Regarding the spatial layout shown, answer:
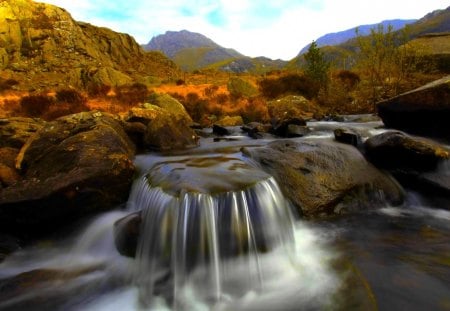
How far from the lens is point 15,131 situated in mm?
8398

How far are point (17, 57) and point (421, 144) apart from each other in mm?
44635

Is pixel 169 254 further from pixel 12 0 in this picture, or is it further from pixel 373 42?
pixel 12 0

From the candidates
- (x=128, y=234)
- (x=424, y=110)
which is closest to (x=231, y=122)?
(x=424, y=110)

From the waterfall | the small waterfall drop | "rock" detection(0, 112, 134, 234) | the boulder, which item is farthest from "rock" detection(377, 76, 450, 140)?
"rock" detection(0, 112, 134, 234)

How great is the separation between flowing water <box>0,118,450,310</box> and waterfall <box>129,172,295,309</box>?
0.01 m

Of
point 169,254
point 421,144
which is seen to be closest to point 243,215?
point 169,254

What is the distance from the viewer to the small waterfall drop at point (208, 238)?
4.37 metres

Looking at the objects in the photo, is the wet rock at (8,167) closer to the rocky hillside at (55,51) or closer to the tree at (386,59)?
the tree at (386,59)

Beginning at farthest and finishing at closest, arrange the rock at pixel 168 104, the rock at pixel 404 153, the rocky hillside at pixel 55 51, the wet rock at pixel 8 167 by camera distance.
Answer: the rocky hillside at pixel 55 51, the rock at pixel 168 104, the rock at pixel 404 153, the wet rock at pixel 8 167

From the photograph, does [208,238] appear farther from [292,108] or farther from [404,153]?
[292,108]

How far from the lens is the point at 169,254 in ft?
15.2

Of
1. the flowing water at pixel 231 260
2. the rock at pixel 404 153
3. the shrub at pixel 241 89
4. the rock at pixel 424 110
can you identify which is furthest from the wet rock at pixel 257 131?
the shrub at pixel 241 89

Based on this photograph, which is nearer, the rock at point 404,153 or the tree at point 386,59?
the rock at point 404,153

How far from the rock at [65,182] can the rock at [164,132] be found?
2.21 meters
